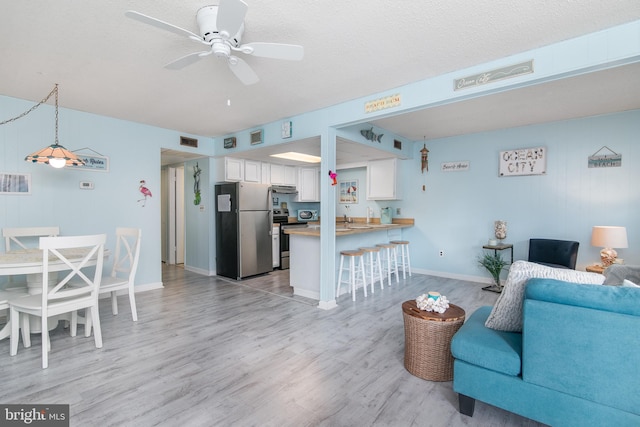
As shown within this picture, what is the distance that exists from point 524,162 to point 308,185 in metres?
4.03

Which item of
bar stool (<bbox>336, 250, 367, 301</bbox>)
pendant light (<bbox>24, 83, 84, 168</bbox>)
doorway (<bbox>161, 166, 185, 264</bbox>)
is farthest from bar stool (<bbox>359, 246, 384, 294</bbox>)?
doorway (<bbox>161, 166, 185, 264</bbox>)

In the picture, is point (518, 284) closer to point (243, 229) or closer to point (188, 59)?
point (188, 59)

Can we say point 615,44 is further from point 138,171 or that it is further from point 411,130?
point 138,171

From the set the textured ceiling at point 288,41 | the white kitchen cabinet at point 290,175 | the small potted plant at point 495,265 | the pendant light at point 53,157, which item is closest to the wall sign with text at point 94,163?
the textured ceiling at point 288,41

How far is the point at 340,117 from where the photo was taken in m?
3.63

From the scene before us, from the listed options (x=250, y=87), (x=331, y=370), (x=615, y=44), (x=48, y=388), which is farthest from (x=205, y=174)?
(x=615, y=44)

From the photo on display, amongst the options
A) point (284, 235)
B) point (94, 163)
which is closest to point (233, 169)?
point (284, 235)

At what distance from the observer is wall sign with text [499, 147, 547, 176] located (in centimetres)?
445

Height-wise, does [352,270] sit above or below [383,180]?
below

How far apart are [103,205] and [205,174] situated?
177 cm

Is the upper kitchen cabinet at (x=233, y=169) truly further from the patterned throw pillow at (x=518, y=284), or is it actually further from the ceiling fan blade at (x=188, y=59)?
the patterned throw pillow at (x=518, y=284)

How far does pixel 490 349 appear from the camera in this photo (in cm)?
172

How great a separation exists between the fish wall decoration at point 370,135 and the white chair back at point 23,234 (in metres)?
4.09

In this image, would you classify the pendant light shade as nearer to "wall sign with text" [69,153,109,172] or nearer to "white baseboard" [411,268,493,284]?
"wall sign with text" [69,153,109,172]
